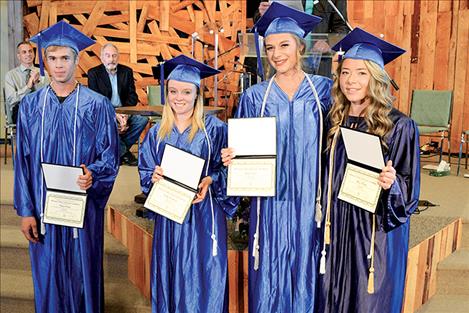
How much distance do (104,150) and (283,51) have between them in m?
0.92

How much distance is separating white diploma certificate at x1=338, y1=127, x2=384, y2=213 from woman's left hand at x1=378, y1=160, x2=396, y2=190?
0.02 metres

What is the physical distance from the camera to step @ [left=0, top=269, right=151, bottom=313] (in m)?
3.14

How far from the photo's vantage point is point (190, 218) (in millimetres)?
2332

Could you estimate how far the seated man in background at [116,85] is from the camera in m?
5.33

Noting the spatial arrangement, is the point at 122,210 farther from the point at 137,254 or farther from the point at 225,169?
the point at 225,169

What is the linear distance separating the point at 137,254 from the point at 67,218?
1058mm

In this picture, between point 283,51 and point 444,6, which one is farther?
point 444,6

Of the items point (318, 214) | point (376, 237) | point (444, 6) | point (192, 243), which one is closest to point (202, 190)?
point (192, 243)

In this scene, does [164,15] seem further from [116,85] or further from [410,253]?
[410,253]

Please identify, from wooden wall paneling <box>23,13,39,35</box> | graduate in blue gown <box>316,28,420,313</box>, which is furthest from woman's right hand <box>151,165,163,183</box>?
wooden wall paneling <box>23,13,39,35</box>

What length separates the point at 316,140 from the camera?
216cm

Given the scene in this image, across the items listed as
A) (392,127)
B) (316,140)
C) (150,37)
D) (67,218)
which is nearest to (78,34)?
Answer: (67,218)

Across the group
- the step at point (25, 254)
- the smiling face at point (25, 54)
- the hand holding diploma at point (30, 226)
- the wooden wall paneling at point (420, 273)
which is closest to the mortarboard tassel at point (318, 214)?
the wooden wall paneling at point (420, 273)

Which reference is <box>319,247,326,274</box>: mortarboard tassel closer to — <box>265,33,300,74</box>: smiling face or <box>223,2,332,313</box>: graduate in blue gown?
<box>223,2,332,313</box>: graduate in blue gown
